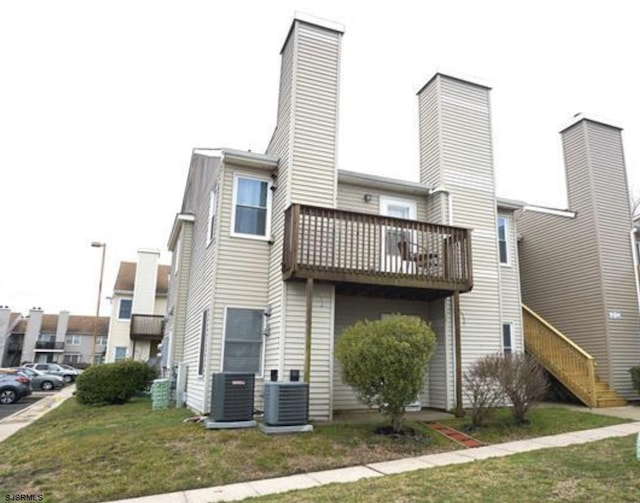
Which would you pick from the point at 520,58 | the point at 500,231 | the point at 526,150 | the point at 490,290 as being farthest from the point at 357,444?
the point at 526,150

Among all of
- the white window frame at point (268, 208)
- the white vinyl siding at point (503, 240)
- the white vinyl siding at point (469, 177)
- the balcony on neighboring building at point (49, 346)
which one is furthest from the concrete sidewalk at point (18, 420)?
the balcony on neighboring building at point (49, 346)

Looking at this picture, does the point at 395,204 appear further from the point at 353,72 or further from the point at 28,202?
the point at 28,202

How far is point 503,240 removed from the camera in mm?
13289

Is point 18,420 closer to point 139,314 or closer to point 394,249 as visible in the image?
point 394,249

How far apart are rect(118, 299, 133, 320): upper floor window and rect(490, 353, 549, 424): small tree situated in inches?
1030

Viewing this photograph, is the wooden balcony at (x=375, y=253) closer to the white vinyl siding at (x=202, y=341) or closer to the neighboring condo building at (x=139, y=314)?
the white vinyl siding at (x=202, y=341)

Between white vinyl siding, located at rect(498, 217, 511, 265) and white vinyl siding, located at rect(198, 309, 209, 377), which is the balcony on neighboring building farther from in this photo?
white vinyl siding, located at rect(498, 217, 511, 265)

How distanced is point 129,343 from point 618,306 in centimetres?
2573

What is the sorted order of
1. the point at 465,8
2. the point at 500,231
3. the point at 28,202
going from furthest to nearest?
the point at 28,202
the point at 500,231
the point at 465,8

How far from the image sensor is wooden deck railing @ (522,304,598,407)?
11492 mm

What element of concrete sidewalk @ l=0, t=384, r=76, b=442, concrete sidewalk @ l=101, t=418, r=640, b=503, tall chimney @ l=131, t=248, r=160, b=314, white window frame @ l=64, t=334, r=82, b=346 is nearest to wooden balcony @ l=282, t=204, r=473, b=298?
concrete sidewalk @ l=101, t=418, r=640, b=503

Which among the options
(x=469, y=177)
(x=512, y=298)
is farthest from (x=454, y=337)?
(x=469, y=177)

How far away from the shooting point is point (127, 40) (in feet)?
38.5

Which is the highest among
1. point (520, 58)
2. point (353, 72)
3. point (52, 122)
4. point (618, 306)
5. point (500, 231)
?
point (520, 58)
